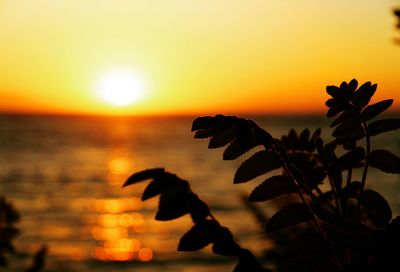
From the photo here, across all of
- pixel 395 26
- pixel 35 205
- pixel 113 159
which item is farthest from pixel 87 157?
pixel 395 26

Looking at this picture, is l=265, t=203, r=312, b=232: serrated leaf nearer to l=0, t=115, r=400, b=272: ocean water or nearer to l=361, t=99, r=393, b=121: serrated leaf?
l=361, t=99, r=393, b=121: serrated leaf

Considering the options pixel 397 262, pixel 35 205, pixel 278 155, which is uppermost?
pixel 35 205

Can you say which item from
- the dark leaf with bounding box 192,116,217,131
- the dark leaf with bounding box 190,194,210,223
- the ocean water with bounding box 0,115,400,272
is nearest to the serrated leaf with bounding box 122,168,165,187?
the dark leaf with bounding box 190,194,210,223

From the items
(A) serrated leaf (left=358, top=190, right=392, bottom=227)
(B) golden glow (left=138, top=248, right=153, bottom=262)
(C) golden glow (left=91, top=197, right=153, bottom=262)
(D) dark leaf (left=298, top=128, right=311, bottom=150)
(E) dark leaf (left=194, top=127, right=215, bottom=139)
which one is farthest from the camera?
(C) golden glow (left=91, top=197, right=153, bottom=262)

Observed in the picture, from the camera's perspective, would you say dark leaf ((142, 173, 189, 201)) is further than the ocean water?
No

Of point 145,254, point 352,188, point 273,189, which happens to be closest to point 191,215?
point 273,189

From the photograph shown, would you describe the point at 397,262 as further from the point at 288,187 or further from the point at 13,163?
the point at 13,163

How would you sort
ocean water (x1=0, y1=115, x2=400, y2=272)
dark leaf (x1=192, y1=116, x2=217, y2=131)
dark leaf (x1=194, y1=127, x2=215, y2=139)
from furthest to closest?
ocean water (x1=0, y1=115, x2=400, y2=272)
dark leaf (x1=194, y1=127, x2=215, y2=139)
dark leaf (x1=192, y1=116, x2=217, y2=131)
